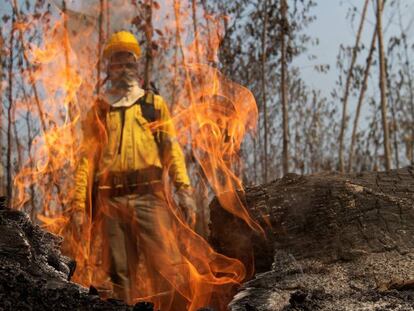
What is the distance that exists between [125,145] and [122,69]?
66 centimetres

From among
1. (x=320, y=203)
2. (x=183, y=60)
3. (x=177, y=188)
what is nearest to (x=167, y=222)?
(x=177, y=188)

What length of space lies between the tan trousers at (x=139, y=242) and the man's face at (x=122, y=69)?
945 millimetres

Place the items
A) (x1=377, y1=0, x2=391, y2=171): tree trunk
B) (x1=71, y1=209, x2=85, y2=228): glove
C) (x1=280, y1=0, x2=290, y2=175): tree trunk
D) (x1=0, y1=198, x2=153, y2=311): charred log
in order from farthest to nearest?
(x1=280, y1=0, x2=290, y2=175): tree trunk, (x1=377, y1=0, x2=391, y2=171): tree trunk, (x1=71, y1=209, x2=85, y2=228): glove, (x1=0, y1=198, x2=153, y2=311): charred log

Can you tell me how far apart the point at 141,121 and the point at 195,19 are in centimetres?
702

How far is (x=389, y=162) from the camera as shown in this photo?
10844 millimetres

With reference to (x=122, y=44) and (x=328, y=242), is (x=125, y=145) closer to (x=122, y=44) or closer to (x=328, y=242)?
(x=122, y=44)

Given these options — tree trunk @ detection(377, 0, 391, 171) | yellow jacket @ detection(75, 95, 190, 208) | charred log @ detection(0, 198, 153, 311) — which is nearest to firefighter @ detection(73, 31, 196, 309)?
yellow jacket @ detection(75, 95, 190, 208)

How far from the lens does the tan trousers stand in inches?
168

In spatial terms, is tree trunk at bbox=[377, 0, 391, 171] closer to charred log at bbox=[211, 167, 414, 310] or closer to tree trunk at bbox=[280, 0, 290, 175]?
tree trunk at bbox=[280, 0, 290, 175]

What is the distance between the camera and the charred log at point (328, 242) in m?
2.79

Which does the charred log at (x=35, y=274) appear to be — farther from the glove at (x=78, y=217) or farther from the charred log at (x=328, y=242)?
the glove at (x=78, y=217)

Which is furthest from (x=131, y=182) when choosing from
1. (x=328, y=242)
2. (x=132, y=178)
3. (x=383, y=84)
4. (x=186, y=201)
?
(x=383, y=84)

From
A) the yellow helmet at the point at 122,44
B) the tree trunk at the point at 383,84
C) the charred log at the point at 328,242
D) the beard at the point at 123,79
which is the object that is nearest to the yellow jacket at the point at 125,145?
the beard at the point at 123,79

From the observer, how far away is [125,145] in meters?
4.34
